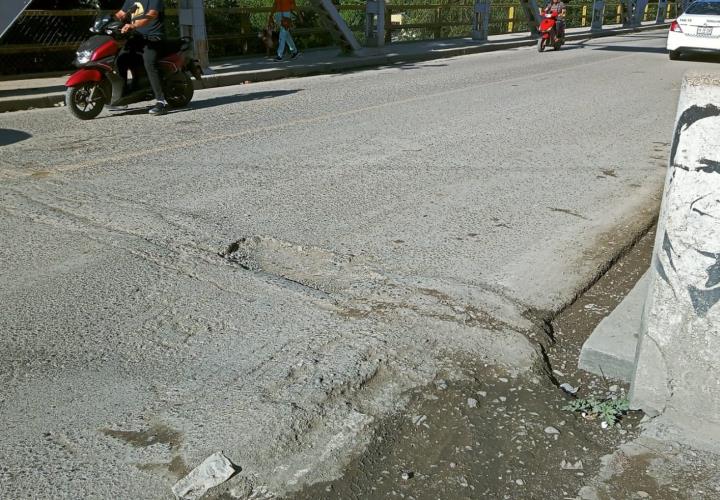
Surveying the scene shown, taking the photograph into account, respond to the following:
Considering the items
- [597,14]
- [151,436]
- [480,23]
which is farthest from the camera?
[597,14]

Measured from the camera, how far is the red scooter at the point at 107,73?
9.34 metres

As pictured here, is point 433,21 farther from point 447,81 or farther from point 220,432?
point 220,432

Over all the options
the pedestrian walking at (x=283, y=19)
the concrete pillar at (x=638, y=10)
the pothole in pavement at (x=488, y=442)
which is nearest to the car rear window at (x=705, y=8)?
the pedestrian walking at (x=283, y=19)

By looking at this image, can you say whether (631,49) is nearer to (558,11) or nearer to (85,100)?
(558,11)

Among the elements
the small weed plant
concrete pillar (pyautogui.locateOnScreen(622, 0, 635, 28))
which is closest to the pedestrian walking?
the small weed plant

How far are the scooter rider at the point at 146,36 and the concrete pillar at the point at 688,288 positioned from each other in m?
8.19

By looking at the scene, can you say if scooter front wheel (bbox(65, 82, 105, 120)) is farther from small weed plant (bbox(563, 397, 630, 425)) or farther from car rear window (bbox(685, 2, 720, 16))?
car rear window (bbox(685, 2, 720, 16))

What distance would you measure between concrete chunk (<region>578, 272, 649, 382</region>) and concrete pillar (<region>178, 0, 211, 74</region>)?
12.2m

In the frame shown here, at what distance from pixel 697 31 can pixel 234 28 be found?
37.6 feet

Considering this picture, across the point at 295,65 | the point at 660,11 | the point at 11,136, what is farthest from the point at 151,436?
the point at 660,11

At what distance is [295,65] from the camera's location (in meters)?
16.4

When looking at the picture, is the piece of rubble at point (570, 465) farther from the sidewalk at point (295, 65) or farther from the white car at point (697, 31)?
the white car at point (697, 31)

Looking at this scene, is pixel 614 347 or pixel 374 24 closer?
pixel 614 347

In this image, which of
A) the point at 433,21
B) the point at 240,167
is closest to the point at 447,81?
the point at 240,167
